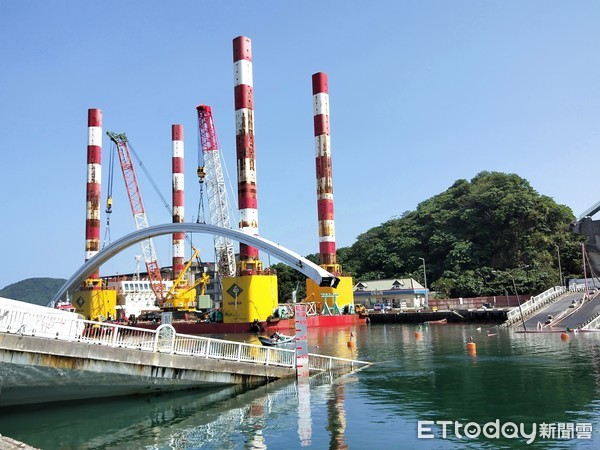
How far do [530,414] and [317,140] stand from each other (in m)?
73.4

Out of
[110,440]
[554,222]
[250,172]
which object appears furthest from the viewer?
[554,222]

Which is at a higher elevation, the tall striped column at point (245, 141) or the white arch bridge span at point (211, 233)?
the tall striped column at point (245, 141)

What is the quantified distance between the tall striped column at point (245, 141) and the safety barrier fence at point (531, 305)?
116 ft

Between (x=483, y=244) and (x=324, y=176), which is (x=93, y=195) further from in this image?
(x=483, y=244)

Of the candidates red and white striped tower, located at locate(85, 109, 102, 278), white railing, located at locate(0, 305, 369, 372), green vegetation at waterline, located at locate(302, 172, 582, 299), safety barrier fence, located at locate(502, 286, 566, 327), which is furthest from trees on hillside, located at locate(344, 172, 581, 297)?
white railing, located at locate(0, 305, 369, 372)

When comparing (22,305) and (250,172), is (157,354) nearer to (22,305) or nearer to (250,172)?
(22,305)

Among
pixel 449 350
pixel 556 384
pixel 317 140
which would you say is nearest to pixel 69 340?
pixel 556 384

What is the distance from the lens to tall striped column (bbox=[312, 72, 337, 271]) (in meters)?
86.6

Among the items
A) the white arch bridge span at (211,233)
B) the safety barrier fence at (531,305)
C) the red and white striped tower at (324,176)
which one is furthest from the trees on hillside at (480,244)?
the white arch bridge span at (211,233)

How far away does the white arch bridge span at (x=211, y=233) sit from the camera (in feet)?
213

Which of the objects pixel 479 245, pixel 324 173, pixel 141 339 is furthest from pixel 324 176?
pixel 141 339

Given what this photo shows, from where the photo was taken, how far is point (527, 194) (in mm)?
101312

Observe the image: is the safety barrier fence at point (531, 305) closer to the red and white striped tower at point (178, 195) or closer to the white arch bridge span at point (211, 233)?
the white arch bridge span at point (211, 233)

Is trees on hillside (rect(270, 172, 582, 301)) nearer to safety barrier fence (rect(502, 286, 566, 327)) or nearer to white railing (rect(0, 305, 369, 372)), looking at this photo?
safety barrier fence (rect(502, 286, 566, 327))
